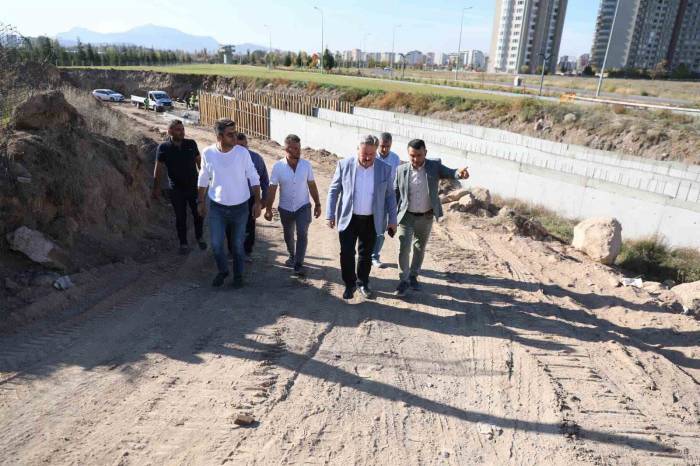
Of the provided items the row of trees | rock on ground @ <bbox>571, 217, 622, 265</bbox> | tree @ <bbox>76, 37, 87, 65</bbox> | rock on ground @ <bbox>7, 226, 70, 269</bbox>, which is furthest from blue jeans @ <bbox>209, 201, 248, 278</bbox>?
tree @ <bbox>76, 37, 87, 65</bbox>

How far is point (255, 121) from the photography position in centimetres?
1933

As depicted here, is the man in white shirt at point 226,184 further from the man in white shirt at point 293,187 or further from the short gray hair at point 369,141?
the short gray hair at point 369,141

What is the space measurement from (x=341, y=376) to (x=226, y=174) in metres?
2.31

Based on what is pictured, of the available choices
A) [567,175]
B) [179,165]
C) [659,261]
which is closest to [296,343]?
[179,165]

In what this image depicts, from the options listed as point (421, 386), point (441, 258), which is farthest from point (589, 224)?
point (421, 386)

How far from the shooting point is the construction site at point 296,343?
9.29ft

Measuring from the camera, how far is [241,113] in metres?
19.9

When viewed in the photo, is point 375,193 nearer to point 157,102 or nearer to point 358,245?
point 358,245

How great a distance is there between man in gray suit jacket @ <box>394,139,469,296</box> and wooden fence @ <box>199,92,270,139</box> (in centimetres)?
1502

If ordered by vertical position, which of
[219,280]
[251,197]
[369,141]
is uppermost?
[369,141]

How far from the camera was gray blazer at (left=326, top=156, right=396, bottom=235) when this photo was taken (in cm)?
441

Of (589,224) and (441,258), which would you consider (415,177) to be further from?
(589,224)

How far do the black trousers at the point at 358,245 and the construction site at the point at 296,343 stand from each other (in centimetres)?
31

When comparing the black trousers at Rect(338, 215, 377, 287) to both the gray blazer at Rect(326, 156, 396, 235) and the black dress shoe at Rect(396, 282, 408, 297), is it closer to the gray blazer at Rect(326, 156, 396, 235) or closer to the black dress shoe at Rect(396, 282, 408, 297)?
the gray blazer at Rect(326, 156, 396, 235)
